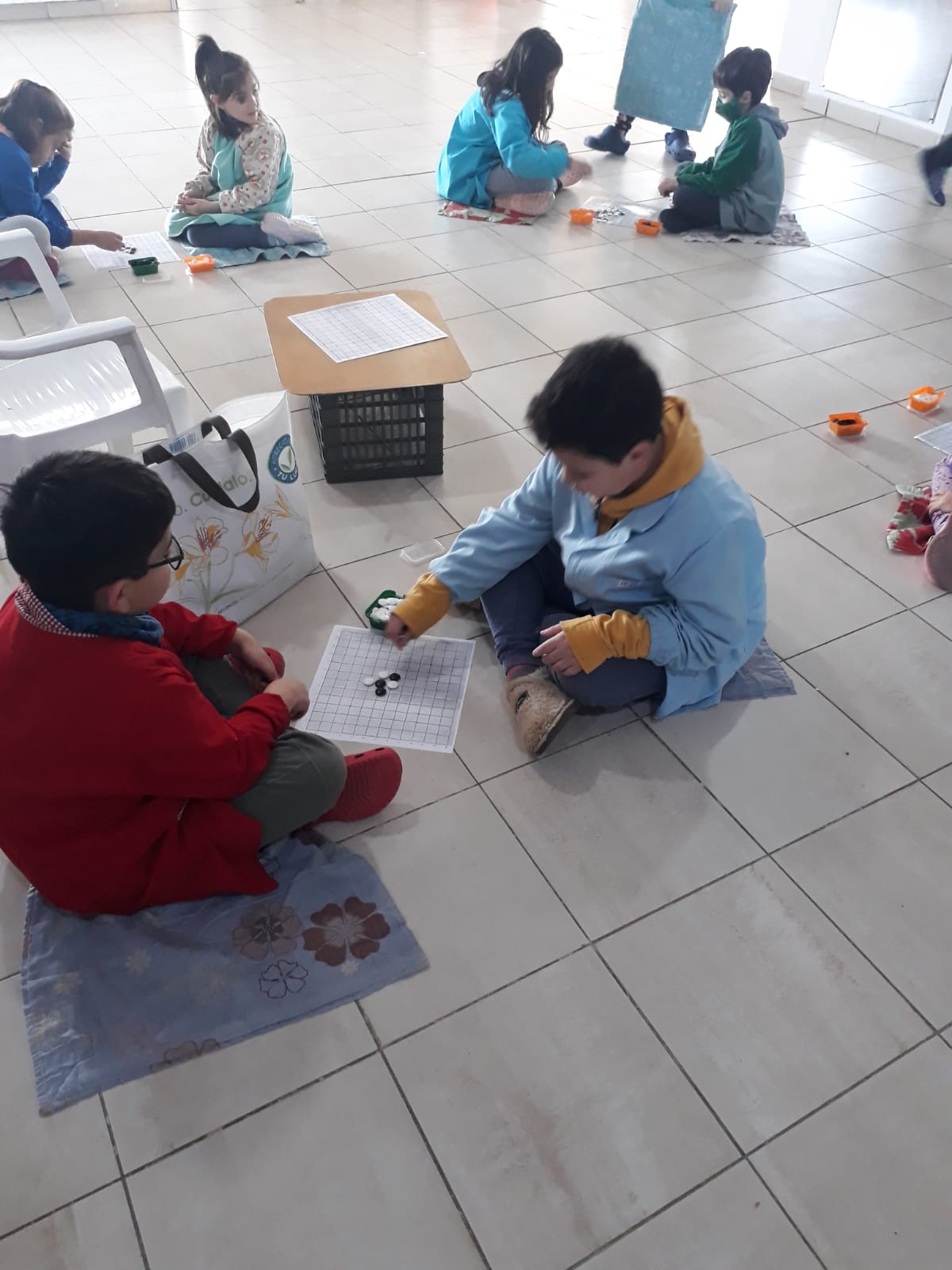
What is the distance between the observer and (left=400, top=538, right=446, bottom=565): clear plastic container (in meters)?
2.00

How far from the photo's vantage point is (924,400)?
8.39ft

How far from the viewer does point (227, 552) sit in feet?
5.62

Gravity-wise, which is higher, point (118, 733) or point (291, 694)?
point (118, 733)

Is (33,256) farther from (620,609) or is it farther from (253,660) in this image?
(620,609)

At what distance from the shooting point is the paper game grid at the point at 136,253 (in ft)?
10.3

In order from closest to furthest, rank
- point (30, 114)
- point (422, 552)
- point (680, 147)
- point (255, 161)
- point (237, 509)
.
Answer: point (237, 509) < point (422, 552) < point (30, 114) < point (255, 161) < point (680, 147)

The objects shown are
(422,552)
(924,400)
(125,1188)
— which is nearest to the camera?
(125,1188)

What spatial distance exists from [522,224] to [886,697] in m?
2.55

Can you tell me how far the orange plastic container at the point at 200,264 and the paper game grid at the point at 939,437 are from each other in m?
2.28

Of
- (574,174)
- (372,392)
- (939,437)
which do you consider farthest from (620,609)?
(574,174)

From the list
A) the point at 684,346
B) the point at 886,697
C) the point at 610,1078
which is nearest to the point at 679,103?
the point at 684,346

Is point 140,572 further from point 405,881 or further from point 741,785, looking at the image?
point 741,785

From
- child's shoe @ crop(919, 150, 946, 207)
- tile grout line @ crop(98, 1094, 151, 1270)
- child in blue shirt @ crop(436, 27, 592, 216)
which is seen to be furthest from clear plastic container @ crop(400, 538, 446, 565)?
child's shoe @ crop(919, 150, 946, 207)

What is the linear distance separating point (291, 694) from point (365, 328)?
110 cm
